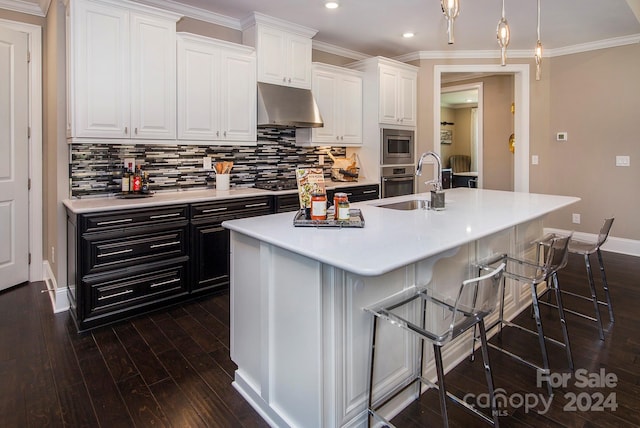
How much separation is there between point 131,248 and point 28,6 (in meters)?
2.47

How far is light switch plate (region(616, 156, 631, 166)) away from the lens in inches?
190

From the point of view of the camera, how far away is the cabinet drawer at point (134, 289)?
282 cm

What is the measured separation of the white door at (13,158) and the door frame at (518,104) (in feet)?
15.2

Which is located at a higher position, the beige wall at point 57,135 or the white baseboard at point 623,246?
the beige wall at point 57,135

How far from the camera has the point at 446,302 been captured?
1.85 metres

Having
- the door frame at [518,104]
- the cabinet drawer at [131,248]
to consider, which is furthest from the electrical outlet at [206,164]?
the door frame at [518,104]

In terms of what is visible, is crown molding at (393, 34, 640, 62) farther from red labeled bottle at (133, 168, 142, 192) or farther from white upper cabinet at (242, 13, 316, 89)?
red labeled bottle at (133, 168, 142, 192)

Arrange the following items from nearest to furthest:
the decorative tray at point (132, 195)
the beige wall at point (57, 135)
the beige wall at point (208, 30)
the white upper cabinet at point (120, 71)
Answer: the white upper cabinet at point (120, 71) < the beige wall at point (57, 135) < the decorative tray at point (132, 195) < the beige wall at point (208, 30)

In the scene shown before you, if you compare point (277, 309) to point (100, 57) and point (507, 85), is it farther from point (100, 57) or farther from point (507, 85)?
point (507, 85)

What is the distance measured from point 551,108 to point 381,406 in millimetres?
5182

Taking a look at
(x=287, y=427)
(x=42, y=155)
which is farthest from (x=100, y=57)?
(x=287, y=427)

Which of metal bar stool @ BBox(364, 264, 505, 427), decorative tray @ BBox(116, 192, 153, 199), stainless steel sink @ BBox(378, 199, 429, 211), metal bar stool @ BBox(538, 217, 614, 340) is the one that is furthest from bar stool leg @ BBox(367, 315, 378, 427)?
decorative tray @ BBox(116, 192, 153, 199)

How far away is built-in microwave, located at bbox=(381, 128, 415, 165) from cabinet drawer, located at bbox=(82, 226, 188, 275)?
273cm

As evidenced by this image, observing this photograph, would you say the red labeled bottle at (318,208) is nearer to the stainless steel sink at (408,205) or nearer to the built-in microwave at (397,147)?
the stainless steel sink at (408,205)
